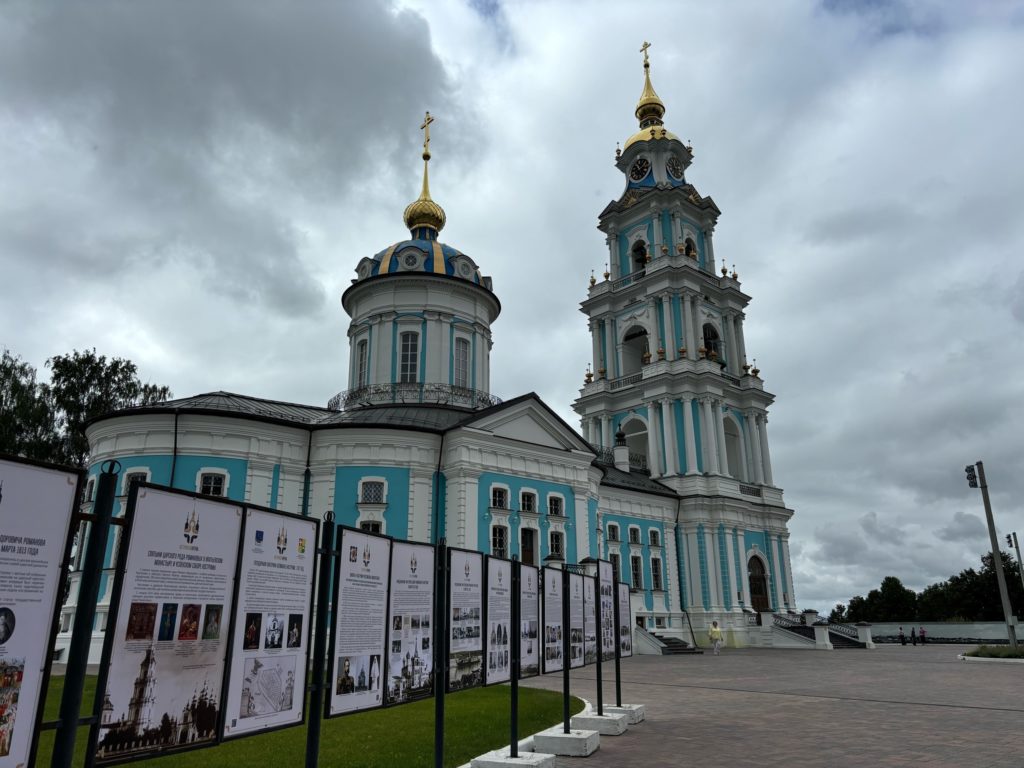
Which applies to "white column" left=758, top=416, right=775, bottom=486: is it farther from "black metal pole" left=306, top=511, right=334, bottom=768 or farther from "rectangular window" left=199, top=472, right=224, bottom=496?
"black metal pole" left=306, top=511, right=334, bottom=768

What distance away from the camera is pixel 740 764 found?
862 centimetres

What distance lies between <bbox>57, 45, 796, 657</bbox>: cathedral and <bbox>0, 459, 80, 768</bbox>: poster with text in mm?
12283

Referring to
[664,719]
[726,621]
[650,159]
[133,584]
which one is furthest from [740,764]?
[650,159]

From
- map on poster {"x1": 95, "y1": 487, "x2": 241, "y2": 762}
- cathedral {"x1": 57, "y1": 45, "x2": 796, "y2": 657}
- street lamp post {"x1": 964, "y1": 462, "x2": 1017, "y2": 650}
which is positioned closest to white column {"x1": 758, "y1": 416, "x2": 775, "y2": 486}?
cathedral {"x1": 57, "y1": 45, "x2": 796, "y2": 657}

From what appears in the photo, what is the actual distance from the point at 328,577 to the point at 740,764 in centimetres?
561

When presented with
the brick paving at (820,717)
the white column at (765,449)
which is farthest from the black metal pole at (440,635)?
the white column at (765,449)

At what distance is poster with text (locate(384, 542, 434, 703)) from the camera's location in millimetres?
6660

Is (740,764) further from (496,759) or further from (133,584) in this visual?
(133,584)

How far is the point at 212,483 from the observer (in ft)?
80.8

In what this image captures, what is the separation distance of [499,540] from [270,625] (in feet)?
74.3

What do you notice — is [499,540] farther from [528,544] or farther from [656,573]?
[656,573]

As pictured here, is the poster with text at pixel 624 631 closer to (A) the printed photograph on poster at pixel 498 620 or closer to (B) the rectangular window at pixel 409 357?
(A) the printed photograph on poster at pixel 498 620

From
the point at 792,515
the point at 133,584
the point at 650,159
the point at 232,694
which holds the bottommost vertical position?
the point at 232,694

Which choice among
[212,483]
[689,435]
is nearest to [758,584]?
[689,435]
